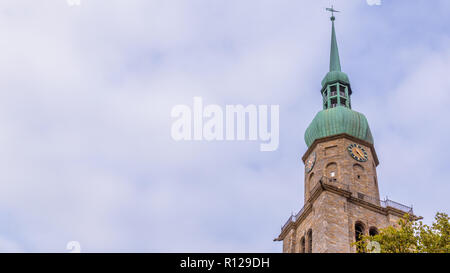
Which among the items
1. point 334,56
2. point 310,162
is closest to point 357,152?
point 310,162

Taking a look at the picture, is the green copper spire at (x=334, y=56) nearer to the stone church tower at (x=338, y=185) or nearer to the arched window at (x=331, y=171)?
the stone church tower at (x=338, y=185)

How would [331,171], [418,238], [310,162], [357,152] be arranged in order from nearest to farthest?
[418,238] → [331,171] → [357,152] → [310,162]

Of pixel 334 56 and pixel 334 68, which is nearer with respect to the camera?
pixel 334 68

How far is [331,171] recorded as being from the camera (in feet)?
191

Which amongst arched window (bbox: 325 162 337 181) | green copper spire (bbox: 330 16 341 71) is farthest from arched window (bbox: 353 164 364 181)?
green copper spire (bbox: 330 16 341 71)

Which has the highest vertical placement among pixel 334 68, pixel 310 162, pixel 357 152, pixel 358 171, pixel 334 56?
pixel 334 56

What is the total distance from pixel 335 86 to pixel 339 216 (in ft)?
72.1

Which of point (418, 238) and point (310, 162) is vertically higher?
point (310, 162)

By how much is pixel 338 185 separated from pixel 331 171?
9.69ft

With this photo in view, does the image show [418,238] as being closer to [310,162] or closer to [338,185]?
[338,185]

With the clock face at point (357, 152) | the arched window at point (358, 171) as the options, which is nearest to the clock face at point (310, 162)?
the clock face at point (357, 152)
